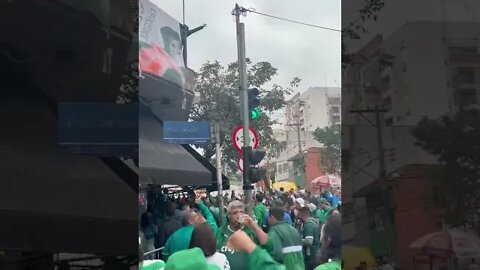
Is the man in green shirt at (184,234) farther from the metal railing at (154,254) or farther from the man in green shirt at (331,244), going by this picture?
the man in green shirt at (331,244)

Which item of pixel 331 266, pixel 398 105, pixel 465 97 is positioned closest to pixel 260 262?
pixel 331 266

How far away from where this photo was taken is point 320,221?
6.43 ft

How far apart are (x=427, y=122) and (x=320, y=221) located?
52 centimetres

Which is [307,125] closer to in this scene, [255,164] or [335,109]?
[335,109]

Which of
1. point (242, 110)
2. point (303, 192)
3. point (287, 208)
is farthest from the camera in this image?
point (287, 208)

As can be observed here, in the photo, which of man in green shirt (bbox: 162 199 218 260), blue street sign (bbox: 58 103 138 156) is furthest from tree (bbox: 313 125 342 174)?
blue street sign (bbox: 58 103 138 156)

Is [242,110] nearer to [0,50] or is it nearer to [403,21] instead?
[403,21]

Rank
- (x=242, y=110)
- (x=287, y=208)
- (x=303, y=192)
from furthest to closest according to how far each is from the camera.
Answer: (x=287, y=208) < (x=303, y=192) < (x=242, y=110)

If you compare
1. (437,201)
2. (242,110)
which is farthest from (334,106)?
(437,201)

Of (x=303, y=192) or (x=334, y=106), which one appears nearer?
(x=334, y=106)

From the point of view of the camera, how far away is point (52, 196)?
1.75 m

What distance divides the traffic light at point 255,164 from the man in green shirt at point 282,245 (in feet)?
0.54

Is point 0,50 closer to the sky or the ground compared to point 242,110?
closer to the sky

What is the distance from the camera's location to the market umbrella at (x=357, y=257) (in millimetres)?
1734
